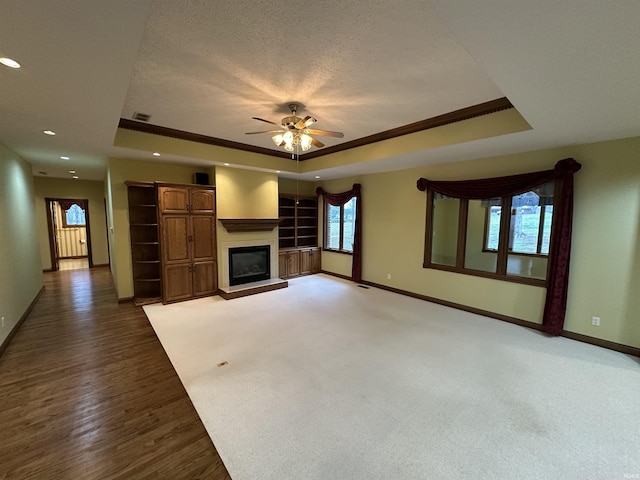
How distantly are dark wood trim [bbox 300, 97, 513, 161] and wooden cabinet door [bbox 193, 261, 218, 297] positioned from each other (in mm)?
3382

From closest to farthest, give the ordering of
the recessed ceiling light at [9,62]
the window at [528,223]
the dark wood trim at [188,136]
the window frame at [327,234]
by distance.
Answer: the recessed ceiling light at [9,62], the dark wood trim at [188,136], the window at [528,223], the window frame at [327,234]

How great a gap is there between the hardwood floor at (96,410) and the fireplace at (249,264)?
207 cm

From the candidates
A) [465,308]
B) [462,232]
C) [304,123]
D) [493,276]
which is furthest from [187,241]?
[493,276]

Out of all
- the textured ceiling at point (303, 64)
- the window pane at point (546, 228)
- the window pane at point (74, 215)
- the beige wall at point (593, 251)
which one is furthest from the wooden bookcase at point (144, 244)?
the window pane at point (546, 228)

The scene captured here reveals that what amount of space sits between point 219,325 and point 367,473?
9.40 ft

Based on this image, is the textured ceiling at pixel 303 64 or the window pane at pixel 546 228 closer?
the textured ceiling at pixel 303 64

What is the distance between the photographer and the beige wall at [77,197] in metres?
7.26

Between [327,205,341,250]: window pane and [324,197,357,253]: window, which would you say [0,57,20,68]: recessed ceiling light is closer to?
[324,197,357,253]: window

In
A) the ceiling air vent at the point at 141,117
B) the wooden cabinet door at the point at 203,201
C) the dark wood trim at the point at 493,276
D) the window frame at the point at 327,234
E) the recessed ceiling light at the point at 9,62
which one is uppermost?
the ceiling air vent at the point at 141,117

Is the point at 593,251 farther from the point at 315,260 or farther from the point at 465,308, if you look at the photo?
the point at 315,260

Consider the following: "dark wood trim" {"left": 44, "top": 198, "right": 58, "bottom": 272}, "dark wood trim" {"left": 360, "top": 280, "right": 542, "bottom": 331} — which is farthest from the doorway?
"dark wood trim" {"left": 360, "top": 280, "right": 542, "bottom": 331}

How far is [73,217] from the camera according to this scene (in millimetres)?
9234

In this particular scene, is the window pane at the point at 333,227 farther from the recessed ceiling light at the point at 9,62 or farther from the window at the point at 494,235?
the recessed ceiling light at the point at 9,62

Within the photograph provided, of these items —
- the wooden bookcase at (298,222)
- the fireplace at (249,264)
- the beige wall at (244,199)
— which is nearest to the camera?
the beige wall at (244,199)
